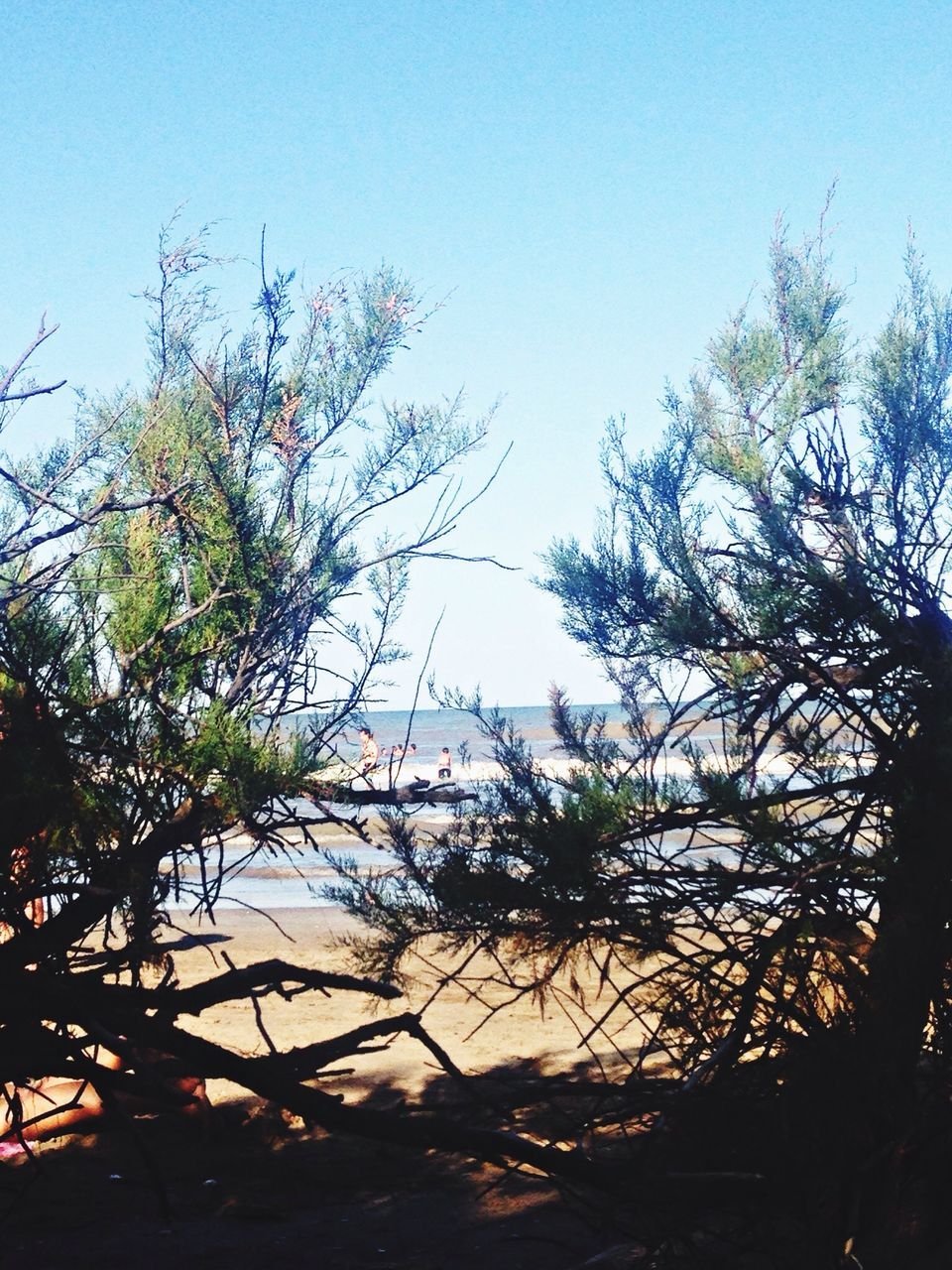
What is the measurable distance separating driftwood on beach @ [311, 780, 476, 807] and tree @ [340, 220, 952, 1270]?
0.59 metres

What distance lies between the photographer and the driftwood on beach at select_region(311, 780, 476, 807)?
203 inches

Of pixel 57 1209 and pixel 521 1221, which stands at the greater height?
pixel 57 1209

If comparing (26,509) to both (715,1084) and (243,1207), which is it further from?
(715,1084)

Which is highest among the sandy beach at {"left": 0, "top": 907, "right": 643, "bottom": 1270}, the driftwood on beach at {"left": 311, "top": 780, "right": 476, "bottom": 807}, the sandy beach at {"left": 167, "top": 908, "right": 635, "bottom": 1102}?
the driftwood on beach at {"left": 311, "top": 780, "right": 476, "bottom": 807}

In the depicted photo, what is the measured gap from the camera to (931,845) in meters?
3.45

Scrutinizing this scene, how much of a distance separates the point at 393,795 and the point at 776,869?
6.84 ft

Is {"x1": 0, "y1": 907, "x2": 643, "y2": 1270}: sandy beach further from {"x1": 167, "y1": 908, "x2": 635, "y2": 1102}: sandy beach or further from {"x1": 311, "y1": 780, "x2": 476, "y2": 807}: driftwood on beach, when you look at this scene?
{"x1": 311, "y1": 780, "x2": 476, "y2": 807}: driftwood on beach

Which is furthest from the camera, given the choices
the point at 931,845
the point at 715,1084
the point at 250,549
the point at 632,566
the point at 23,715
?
the point at 250,549

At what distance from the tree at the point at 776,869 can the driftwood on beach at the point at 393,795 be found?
593 millimetres

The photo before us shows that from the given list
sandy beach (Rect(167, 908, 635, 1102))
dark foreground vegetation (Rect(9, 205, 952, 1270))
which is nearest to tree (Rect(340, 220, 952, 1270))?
dark foreground vegetation (Rect(9, 205, 952, 1270))

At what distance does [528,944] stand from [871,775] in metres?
1.15

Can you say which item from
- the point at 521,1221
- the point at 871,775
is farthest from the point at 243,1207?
the point at 871,775

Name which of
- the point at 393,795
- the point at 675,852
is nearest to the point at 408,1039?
the point at 393,795

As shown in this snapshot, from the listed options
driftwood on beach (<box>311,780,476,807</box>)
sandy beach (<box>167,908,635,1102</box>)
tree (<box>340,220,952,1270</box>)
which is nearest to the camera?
tree (<box>340,220,952,1270</box>)
